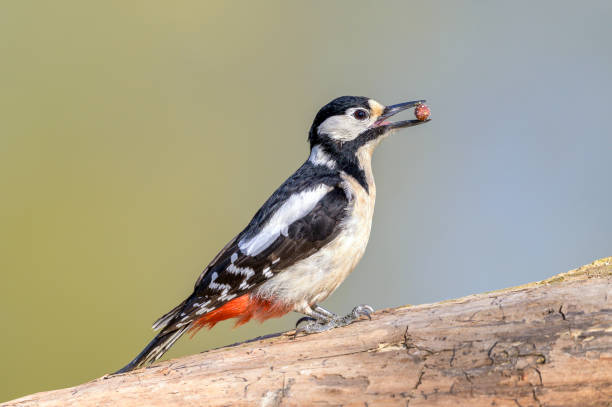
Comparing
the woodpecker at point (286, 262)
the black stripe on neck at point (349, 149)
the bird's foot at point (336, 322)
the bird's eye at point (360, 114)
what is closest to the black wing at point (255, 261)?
the woodpecker at point (286, 262)

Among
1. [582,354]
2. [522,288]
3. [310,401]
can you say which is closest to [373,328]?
[310,401]

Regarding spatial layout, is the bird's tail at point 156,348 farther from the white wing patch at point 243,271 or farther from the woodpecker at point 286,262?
the white wing patch at point 243,271

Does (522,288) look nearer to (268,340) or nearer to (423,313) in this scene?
(423,313)

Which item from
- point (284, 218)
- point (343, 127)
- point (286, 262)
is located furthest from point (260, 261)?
point (343, 127)

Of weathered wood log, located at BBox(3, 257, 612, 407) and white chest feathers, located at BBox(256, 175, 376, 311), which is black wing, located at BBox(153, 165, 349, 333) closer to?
white chest feathers, located at BBox(256, 175, 376, 311)

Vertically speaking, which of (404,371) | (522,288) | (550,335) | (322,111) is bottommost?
(404,371)

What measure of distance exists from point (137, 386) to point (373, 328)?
45.6 inches

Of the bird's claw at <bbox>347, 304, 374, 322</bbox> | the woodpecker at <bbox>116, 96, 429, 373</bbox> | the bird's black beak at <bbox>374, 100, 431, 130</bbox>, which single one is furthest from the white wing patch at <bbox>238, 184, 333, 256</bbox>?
the bird's black beak at <bbox>374, 100, 431, 130</bbox>

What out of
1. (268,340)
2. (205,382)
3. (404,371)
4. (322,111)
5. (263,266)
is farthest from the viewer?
(322,111)

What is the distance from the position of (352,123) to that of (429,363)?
6.57 feet

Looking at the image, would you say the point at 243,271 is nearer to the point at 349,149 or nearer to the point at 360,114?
the point at 349,149

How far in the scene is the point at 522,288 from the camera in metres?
2.95

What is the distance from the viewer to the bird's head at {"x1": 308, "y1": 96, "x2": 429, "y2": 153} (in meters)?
4.17

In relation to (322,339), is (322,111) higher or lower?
higher
